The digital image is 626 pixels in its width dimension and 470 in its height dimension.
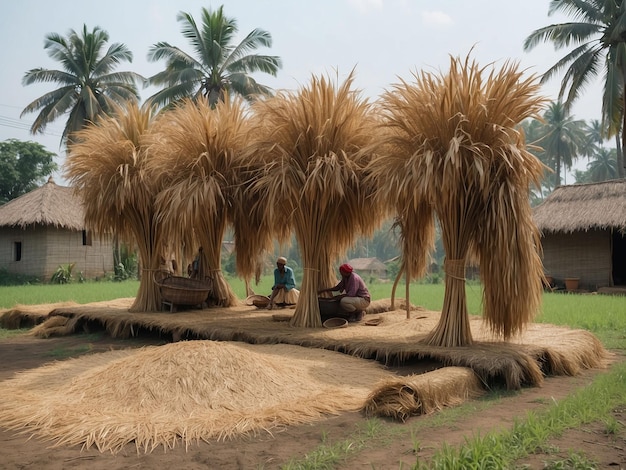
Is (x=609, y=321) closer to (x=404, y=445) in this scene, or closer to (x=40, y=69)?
(x=404, y=445)

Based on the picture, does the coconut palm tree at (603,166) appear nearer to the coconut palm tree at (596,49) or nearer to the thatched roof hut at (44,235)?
the coconut palm tree at (596,49)

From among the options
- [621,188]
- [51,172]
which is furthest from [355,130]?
[51,172]

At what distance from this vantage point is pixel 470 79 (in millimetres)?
5410

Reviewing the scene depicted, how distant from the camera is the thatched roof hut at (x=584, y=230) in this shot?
15094mm

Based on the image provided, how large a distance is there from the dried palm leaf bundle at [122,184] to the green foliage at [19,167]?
18.5m

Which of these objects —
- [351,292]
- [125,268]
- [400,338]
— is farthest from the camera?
[125,268]

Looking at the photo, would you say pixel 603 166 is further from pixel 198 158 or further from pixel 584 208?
pixel 198 158

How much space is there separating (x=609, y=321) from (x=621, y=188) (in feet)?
29.8

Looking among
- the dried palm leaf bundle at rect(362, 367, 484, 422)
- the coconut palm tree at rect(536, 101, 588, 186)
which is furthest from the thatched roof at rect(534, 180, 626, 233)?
the coconut palm tree at rect(536, 101, 588, 186)

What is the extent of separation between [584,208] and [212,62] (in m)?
12.6

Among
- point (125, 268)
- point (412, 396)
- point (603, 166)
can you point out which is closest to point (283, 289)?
point (412, 396)

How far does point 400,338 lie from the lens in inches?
237

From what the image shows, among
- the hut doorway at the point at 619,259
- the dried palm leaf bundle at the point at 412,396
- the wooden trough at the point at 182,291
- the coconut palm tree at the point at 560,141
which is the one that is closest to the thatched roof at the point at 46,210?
the wooden trough at the point at 182,291

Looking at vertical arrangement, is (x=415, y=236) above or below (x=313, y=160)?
below
